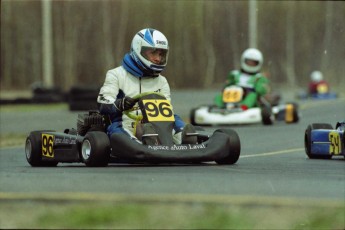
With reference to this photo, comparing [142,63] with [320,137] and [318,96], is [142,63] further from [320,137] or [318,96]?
[318,96]

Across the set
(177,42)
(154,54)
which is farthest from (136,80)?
(177,42)

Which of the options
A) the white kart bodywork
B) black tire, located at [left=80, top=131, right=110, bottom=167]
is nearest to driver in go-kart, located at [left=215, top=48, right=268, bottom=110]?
the white kart bodywork

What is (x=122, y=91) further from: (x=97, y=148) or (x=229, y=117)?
(x=229, y=117)

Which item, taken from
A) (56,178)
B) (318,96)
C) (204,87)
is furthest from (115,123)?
(204,87)

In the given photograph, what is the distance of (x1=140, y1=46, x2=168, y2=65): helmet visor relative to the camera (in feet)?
40.7

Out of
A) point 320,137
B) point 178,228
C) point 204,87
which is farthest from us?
point 204,87

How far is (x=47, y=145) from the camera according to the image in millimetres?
12531

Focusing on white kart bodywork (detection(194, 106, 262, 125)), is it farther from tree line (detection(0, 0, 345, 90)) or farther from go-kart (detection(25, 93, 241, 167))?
tree line (detection(0, 0, 345, 90))

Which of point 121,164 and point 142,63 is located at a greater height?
point 142,63

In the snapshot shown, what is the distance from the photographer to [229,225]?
7195 millimetres

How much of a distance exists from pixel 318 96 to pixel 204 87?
14.0 meters

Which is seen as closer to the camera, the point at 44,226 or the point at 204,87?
the point at 44,226

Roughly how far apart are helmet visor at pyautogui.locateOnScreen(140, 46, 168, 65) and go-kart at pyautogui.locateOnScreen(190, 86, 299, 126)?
9.75 metres

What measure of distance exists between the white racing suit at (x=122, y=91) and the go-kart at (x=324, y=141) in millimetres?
1659
